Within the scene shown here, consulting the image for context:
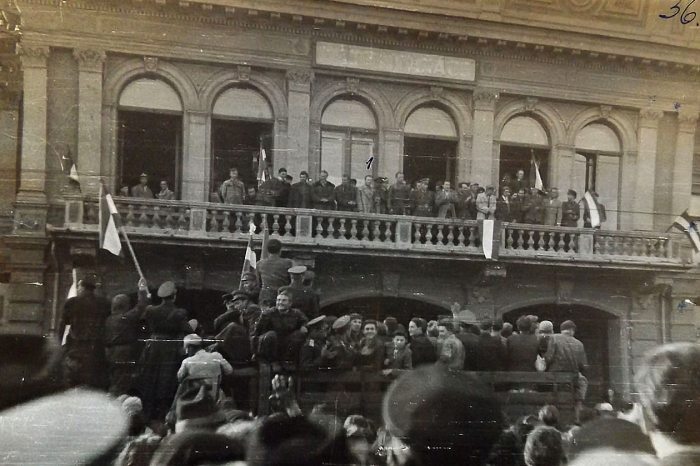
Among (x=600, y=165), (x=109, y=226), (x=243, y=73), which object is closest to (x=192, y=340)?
(x=109, y=226)

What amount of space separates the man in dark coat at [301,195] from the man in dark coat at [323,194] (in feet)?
0.06

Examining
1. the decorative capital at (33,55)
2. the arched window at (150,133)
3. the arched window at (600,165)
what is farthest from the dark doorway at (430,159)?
the decorative capital at (33,55)

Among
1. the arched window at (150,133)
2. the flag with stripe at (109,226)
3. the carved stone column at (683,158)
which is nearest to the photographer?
the flag with stripe at (109,226)

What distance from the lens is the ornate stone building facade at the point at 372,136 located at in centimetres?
227

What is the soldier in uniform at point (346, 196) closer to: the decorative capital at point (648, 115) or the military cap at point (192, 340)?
the military cap at point (192, 340)

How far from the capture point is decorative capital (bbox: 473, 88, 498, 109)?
2.53m

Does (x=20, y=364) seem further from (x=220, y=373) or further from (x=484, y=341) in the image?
(x=484, y=341)

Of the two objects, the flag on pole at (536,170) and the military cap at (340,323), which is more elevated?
the flag on pole at (536,170)

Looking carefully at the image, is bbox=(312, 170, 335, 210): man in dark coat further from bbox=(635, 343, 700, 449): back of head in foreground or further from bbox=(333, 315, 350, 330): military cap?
bbox=(635, 343, 700, 449): back of head in foreground

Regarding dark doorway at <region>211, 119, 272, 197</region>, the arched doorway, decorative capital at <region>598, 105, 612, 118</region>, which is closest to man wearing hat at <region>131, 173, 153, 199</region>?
dark doorway at <region>211, 119, 272, 197</region>

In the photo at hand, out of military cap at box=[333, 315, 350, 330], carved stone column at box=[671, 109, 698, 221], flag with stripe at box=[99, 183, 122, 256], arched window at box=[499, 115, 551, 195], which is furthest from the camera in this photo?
carved stone column at box=[671, 109, 698, 221]

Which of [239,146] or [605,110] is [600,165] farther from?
[239,146]

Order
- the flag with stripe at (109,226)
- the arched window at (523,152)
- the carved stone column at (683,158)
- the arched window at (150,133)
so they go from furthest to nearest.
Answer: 1. the carved stone column at (683,158)
2. the arched window at (523,152)
3. the arched window at (150,133)
4. the flag with stripe at (109,226)

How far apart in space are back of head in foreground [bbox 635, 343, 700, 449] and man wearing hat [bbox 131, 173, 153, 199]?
2.05 meters
